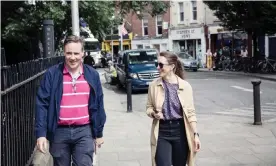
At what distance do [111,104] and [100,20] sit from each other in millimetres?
3833

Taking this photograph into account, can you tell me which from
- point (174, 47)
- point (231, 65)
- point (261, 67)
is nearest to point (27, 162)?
point (261, 67)

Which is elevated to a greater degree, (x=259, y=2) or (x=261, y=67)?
(x=259, y=2)

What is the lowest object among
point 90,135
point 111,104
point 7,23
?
point 111,104

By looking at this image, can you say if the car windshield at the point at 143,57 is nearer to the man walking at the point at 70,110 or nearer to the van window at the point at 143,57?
the van window at the point at 143,57

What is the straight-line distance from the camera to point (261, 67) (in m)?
28.7

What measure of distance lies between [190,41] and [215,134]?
37299 mm

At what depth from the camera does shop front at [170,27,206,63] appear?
43.4m

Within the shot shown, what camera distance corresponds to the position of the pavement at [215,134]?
702 cm

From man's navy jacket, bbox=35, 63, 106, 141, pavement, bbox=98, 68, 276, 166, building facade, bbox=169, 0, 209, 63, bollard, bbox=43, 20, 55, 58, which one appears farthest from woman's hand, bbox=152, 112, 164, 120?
building facade, bbox=169, 0, 209, 63

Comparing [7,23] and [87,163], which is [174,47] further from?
[87,163]

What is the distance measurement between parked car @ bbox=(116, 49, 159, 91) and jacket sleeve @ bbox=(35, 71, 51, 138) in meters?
15.3

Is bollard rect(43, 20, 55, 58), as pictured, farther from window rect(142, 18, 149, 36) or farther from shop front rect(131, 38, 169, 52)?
window rect(142, 18, 149, 36)

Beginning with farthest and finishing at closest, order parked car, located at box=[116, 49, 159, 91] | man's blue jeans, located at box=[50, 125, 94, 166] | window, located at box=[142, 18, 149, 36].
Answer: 1. window, located at box=[142, 18, 149, 36]
2. parked car, located at box=[116, 49, 159, 91]
3. man's blue jeans, located at box=[50, 125, 94, 166]

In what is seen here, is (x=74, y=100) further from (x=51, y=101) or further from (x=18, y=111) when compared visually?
(x=18, y=111)
